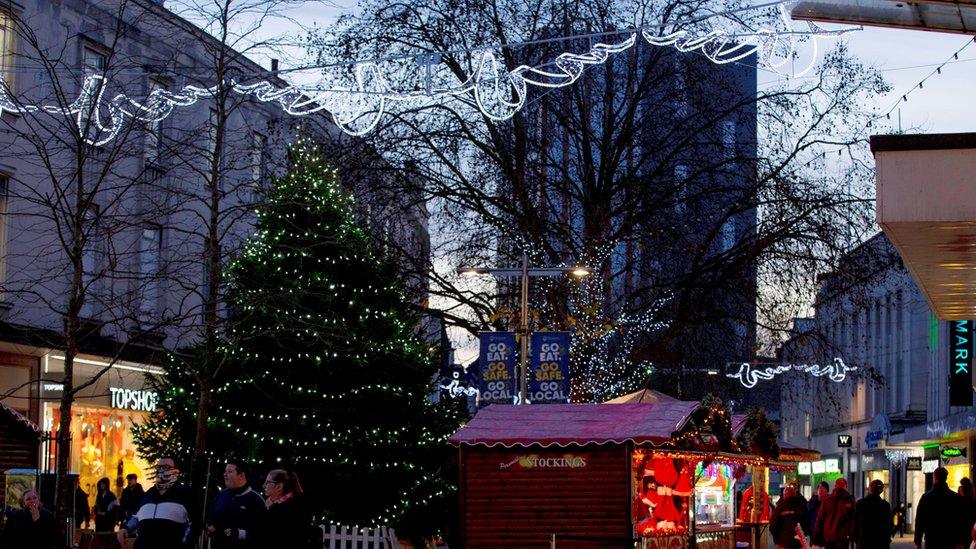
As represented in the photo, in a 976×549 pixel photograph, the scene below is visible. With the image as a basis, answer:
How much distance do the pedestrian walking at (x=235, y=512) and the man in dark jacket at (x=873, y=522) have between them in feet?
48.0

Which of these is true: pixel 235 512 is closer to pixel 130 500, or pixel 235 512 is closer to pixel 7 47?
pixel 130 500

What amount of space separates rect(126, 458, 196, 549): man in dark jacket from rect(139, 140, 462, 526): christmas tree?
1060 cm

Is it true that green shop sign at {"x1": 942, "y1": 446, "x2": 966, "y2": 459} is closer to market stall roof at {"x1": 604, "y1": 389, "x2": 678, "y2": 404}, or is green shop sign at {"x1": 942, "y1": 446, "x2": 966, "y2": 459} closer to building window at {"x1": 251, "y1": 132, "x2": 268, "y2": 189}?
building window at {"x1": 251, "y1": 132, "x2": 268, "y2": 189}

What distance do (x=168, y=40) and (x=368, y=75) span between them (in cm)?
489

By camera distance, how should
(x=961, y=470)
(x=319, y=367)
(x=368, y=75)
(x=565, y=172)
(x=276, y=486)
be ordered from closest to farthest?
(x=276, y=486) < (x=319, y=367) < (x=368, y=75) < (x=565, y=172) < (x=961, y=470)

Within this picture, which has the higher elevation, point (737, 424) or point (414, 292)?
point (414, 292)

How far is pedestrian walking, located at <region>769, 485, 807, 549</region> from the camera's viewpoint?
26.7 m

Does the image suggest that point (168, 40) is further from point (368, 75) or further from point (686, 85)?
point (686, 85)

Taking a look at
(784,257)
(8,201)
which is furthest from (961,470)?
(8,201)

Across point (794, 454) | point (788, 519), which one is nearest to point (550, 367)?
point (788, 519)

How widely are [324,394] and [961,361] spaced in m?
23.2

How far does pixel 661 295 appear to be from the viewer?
34.0m

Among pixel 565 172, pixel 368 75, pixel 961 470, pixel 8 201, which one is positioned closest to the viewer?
pixel 8 201

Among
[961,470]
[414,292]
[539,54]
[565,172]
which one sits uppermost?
[539,54]
